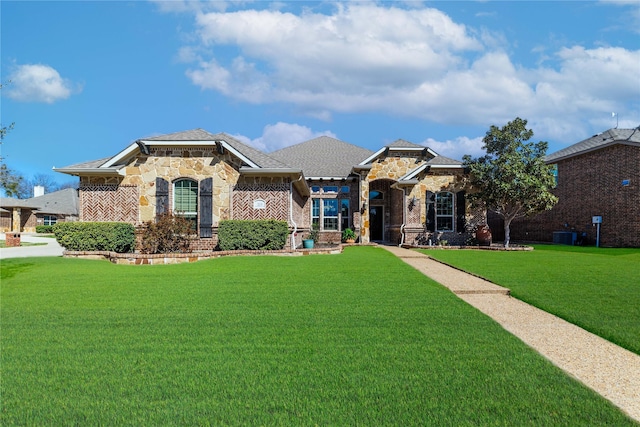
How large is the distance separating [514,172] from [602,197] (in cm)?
771

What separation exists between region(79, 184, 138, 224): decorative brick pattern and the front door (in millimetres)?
13189

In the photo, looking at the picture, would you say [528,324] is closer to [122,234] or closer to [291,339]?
[291,339]

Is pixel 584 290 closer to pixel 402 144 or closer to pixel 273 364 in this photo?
pixel 273 364

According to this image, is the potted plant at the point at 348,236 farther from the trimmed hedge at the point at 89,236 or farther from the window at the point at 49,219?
the window at the point at 49,219

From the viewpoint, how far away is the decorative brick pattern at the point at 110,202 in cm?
1539

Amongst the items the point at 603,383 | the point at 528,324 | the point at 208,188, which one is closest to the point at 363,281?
the point at 528,324

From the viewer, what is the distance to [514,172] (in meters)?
17.2

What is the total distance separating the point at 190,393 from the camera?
3.15 metres

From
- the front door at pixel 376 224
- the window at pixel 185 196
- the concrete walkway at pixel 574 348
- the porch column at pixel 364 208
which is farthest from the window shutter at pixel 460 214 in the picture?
the concrete walkway at pixel 574 348

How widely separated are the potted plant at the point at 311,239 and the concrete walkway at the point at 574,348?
1055cm

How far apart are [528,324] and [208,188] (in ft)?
41.0

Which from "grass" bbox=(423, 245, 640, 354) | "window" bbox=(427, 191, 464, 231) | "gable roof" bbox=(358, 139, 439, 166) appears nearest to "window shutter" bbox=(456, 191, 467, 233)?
"window" bbox=(427, 191, 464, 231)

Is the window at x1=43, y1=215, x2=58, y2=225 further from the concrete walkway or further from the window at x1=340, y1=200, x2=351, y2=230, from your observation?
the concrete walkway

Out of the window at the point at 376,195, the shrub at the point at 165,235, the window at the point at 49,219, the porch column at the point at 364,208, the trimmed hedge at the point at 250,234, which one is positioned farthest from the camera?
the window at the point at 49,219
